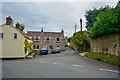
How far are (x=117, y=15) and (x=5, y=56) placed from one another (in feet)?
58.6

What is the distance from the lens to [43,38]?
29.1 metres

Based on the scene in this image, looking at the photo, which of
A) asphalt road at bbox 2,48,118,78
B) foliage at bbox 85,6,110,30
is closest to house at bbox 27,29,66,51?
foliage at bbox 85,6,110,30

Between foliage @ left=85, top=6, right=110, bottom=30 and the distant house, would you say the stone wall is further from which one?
foliage @ left=85, top=6, right=110, bottom=30

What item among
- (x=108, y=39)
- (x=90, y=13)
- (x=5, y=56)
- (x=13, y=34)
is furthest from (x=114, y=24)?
(x=90, y=13)

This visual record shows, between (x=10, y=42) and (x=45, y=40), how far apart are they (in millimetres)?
14650

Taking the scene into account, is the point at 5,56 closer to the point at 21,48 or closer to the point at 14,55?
the point at 14,55

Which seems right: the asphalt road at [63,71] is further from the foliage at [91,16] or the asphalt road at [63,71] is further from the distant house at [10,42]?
the foliage at [91,16]

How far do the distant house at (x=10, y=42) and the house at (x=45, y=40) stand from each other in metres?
13.2

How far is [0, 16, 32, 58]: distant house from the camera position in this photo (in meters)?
14.9

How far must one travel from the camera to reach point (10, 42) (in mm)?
15023

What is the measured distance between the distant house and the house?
13225 millimetres

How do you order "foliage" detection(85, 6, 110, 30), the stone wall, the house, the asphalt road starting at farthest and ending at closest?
"foliage" detection(85, 6, 110, 30)
the house
the stone wall
the asphalt road

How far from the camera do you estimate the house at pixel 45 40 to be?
2853cm

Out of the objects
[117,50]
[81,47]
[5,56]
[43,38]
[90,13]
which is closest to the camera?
[117,50]
